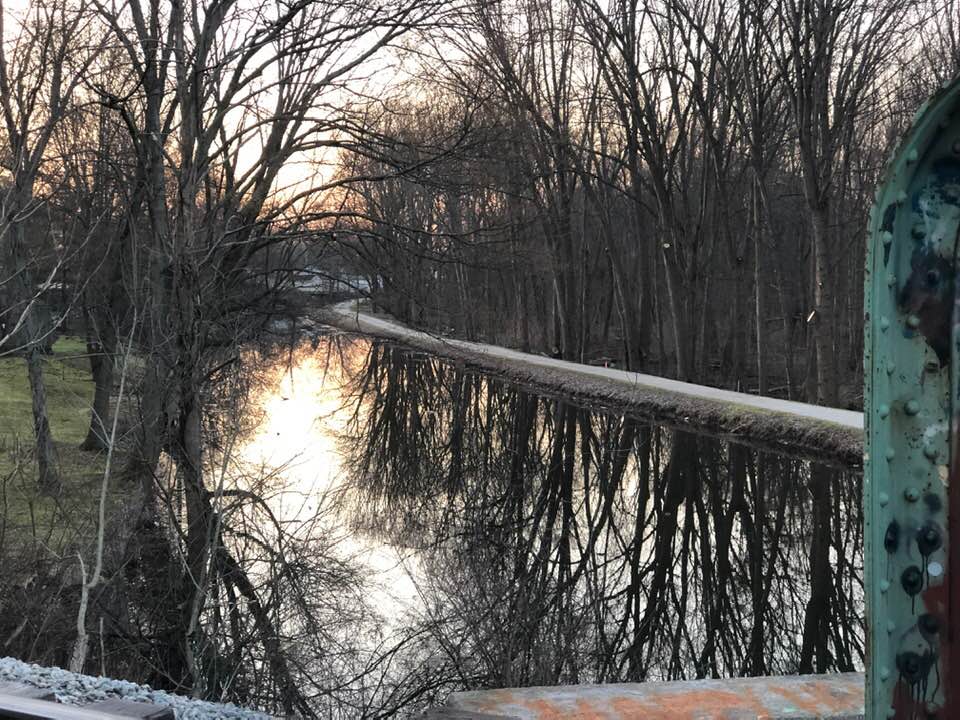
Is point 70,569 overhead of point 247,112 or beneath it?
beneath

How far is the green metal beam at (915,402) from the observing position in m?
1.98

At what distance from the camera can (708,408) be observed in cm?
1962

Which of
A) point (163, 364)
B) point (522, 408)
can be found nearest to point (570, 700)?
point (163, 364)

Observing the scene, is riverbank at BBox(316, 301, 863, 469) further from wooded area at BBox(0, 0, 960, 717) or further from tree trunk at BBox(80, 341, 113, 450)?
tree trunk at BBox(80, 341, 113, 450)

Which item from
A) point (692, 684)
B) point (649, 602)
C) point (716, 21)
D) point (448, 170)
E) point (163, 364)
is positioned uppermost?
point (716, 21)

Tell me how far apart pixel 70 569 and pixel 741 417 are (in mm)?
12542

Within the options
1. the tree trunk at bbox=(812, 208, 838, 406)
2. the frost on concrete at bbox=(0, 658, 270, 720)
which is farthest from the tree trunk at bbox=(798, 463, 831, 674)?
the tree trunk at bbox=(812, 208, 838, 406)

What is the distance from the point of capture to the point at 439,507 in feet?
45.1

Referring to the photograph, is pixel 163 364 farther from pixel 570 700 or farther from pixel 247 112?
pixel 570 700

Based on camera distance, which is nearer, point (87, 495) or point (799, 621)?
point (799, 621)

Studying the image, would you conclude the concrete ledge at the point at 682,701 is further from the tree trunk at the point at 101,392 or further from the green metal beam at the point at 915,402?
the tree trunk at the point at 101,392

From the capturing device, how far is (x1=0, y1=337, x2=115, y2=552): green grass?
10.5m

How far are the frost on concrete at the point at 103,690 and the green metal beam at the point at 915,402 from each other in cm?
388

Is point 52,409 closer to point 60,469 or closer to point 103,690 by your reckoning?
point 60,469
